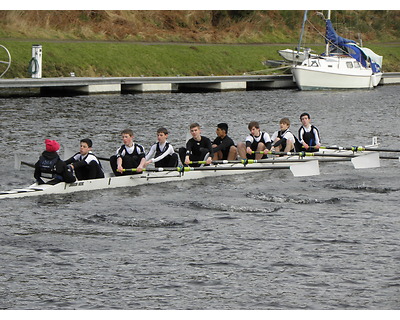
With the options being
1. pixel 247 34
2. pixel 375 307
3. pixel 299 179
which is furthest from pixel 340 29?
pixel 375 307

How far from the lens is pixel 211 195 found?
1003 inches

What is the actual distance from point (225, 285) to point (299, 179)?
12.1 m

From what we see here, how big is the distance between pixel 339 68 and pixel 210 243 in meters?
49.1

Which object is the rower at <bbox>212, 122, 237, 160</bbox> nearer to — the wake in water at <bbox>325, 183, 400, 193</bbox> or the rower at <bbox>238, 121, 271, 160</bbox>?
the rower at <bbox>238, 121, 271, 160</bbox>

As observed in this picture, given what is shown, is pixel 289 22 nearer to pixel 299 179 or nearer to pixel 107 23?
pixel 107 23

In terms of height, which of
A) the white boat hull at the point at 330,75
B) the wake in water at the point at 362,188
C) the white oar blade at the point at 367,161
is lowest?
the wake in water at the point at 362,188

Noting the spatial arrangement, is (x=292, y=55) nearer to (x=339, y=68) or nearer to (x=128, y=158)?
(x=339, y=68)

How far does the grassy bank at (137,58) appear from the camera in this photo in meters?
58.8

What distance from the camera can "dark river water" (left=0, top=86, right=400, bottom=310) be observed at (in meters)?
16.3

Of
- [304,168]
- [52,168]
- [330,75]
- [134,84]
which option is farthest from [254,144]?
[330,75]

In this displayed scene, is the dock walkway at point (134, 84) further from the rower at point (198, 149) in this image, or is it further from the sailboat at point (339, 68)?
the rower at point (198, 149)

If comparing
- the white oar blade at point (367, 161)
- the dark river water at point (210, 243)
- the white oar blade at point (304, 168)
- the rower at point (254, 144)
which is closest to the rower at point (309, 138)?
the dark river water at point (210, 243)

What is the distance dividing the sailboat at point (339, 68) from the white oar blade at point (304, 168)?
39.1m

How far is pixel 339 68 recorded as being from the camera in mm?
67062
